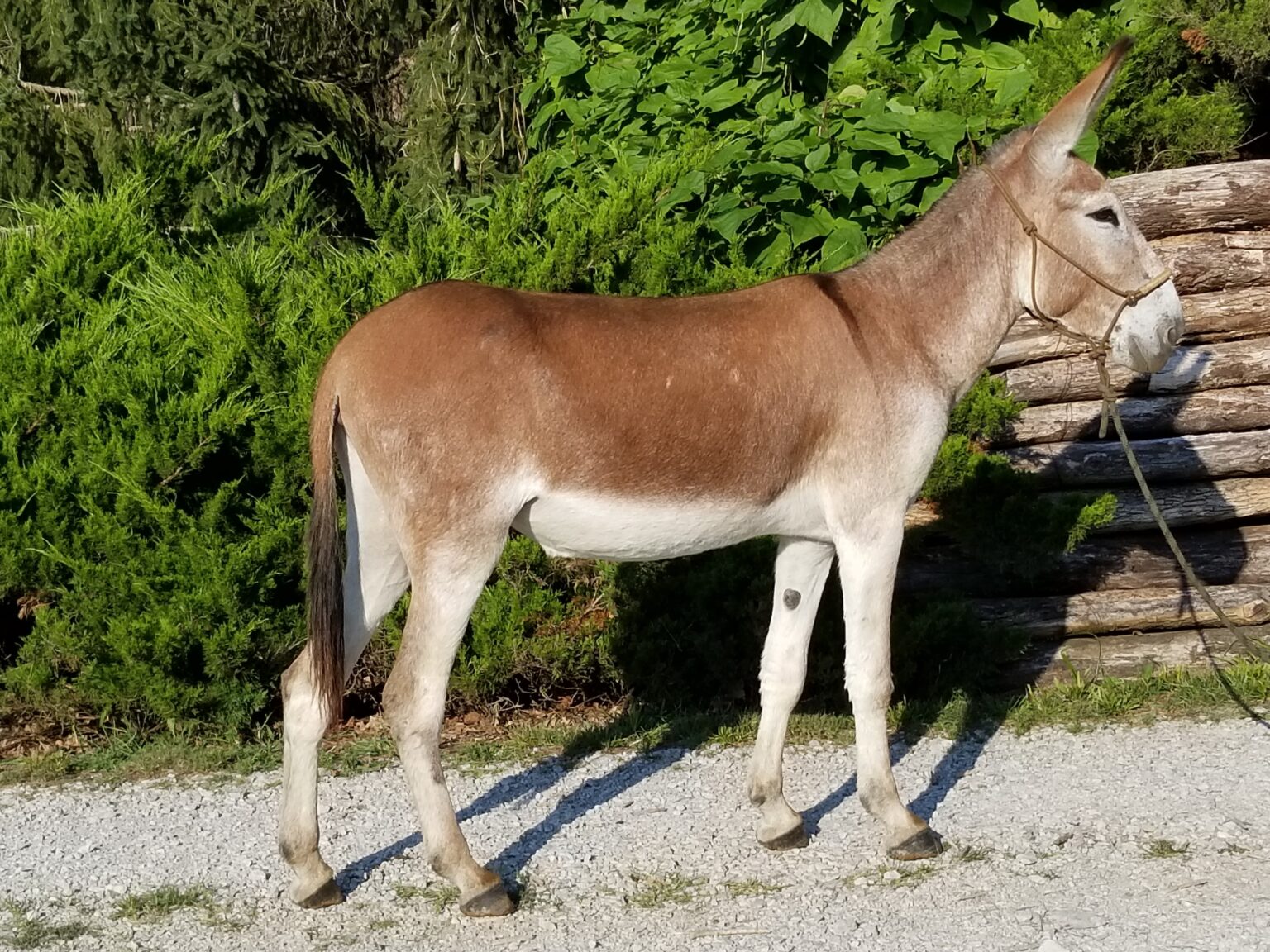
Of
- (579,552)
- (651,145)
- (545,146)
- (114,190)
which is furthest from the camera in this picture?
(545,146)

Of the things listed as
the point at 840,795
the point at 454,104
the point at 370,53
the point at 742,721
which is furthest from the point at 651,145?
the point at 840,795

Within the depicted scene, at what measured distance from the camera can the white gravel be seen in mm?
4051

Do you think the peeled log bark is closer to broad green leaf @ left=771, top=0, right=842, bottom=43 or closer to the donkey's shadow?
the donkey's shadow

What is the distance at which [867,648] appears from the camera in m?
4.54

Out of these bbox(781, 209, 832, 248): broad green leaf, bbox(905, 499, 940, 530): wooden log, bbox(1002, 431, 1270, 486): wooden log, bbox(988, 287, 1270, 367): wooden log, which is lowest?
bbox(905, 499, 940, 530): wooden log

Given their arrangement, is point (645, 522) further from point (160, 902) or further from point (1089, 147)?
point (1089, 147)

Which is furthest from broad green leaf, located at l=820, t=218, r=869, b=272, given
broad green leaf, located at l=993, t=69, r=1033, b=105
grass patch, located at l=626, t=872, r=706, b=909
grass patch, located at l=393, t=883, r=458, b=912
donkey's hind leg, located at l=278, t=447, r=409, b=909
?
grass patch, located at l=393, t=883, r=458, b=912

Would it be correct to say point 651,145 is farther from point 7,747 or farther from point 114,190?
point 7,747

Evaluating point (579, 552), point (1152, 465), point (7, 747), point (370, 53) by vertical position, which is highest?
point (370, 53)

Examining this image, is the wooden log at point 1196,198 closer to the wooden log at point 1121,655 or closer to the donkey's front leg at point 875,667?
the wooden log at point 1121,655

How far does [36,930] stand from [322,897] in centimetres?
88

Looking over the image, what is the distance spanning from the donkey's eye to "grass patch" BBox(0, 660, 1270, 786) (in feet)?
8.00

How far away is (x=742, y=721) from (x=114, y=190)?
399cm

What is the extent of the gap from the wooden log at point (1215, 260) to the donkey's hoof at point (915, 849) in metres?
3.85
